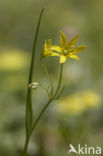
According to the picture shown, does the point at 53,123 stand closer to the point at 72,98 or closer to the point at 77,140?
the point at 72,98

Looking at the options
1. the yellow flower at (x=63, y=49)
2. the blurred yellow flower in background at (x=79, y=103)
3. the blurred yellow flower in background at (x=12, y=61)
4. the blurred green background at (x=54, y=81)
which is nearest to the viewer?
the yellow flower at (x=63, y=49)

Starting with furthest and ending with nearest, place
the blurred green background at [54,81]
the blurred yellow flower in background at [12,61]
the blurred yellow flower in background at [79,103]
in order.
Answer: the blurred yellow flower in background at [12,61], the blurred yellow flower in background at [79,103], the blurred green background at [54,81]

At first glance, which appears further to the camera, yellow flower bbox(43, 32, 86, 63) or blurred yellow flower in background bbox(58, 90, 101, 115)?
blurred yellow flower in background bbox(58, 90, 101, 115)

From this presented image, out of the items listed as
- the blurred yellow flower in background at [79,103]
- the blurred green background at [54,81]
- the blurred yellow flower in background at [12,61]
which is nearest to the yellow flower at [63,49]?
the blurred green background at [54,81]

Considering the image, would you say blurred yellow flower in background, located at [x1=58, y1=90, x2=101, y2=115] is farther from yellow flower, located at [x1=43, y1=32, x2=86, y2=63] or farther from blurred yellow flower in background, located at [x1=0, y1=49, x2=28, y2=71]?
yellow flower, located at [x1=43, y1=32, x2=86, y2=63]

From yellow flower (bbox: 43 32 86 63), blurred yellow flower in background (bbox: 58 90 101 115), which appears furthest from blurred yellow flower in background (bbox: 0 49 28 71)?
yellow flower (bbox: 43 32 86 63)

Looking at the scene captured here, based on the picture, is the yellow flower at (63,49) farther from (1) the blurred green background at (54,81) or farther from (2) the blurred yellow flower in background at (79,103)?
(2) the blurred yellow flower in background at (79,103)

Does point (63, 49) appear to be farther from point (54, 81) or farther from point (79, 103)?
point (54, 81)

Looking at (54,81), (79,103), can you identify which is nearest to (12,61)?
(54,81)
